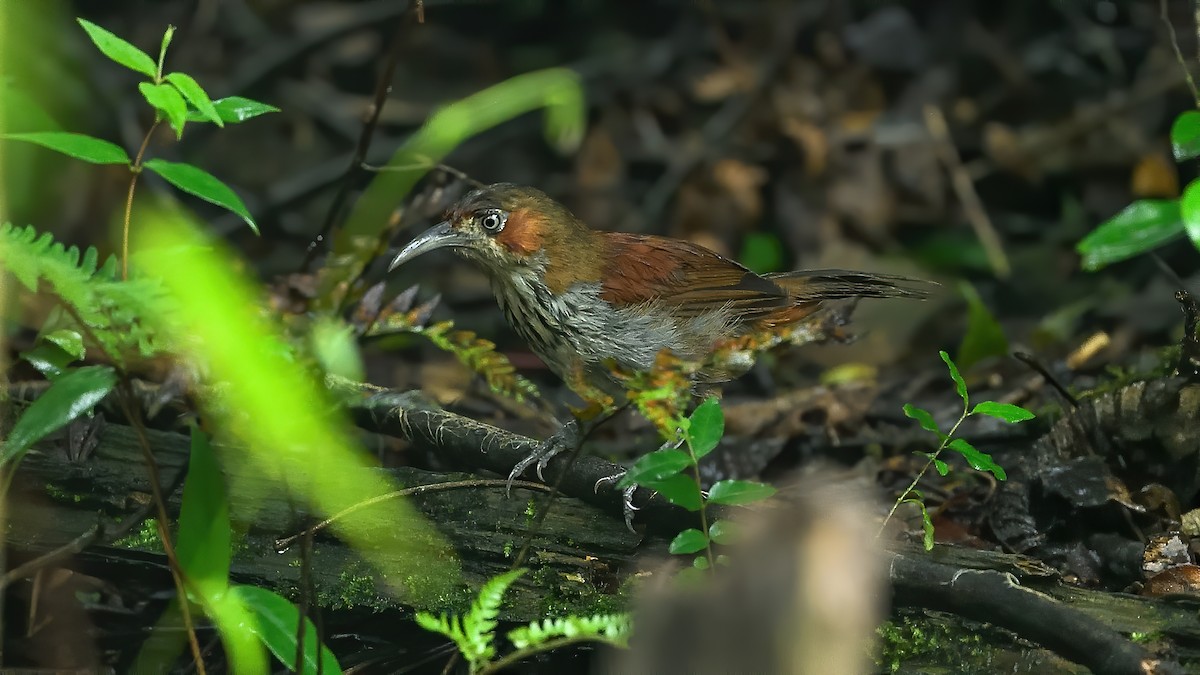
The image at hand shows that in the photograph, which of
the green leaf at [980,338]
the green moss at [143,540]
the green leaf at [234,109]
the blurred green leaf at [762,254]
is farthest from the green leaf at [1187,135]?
the blurred green leaf at [762,254]

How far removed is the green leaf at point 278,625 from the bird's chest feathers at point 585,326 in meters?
1.46

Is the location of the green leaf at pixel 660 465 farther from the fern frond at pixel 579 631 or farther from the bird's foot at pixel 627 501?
the bird's foot at pixel 627 501

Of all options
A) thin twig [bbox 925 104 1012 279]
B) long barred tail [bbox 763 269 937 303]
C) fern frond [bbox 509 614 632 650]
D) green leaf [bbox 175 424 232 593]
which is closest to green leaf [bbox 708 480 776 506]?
fern frond [bbox 509 614 632 650]

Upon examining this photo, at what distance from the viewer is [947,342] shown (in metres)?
5.37

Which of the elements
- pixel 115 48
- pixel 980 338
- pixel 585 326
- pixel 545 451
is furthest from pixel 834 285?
pixel 115 48

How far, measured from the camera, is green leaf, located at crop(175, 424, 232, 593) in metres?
2.21

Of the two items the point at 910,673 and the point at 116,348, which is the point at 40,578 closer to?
the point at 116,348

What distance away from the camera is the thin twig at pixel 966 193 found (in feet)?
18.9

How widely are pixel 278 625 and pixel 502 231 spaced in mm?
1669

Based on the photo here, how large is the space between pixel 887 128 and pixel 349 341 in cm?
403

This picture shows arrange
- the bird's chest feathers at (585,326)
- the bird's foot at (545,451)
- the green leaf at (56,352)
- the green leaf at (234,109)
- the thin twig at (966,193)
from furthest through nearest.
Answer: the thin twig at (966,193) → the bird's chest feathers at (585,326) → the bird's foot at (545,451) → the green leaf at (56,352) → the green leaf at (234,109)

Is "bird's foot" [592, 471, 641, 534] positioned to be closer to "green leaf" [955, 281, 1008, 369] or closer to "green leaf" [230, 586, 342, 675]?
"green leaf" [230, 586, 342, 675]

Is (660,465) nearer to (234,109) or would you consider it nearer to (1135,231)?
(234,109)

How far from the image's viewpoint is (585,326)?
3.51m
